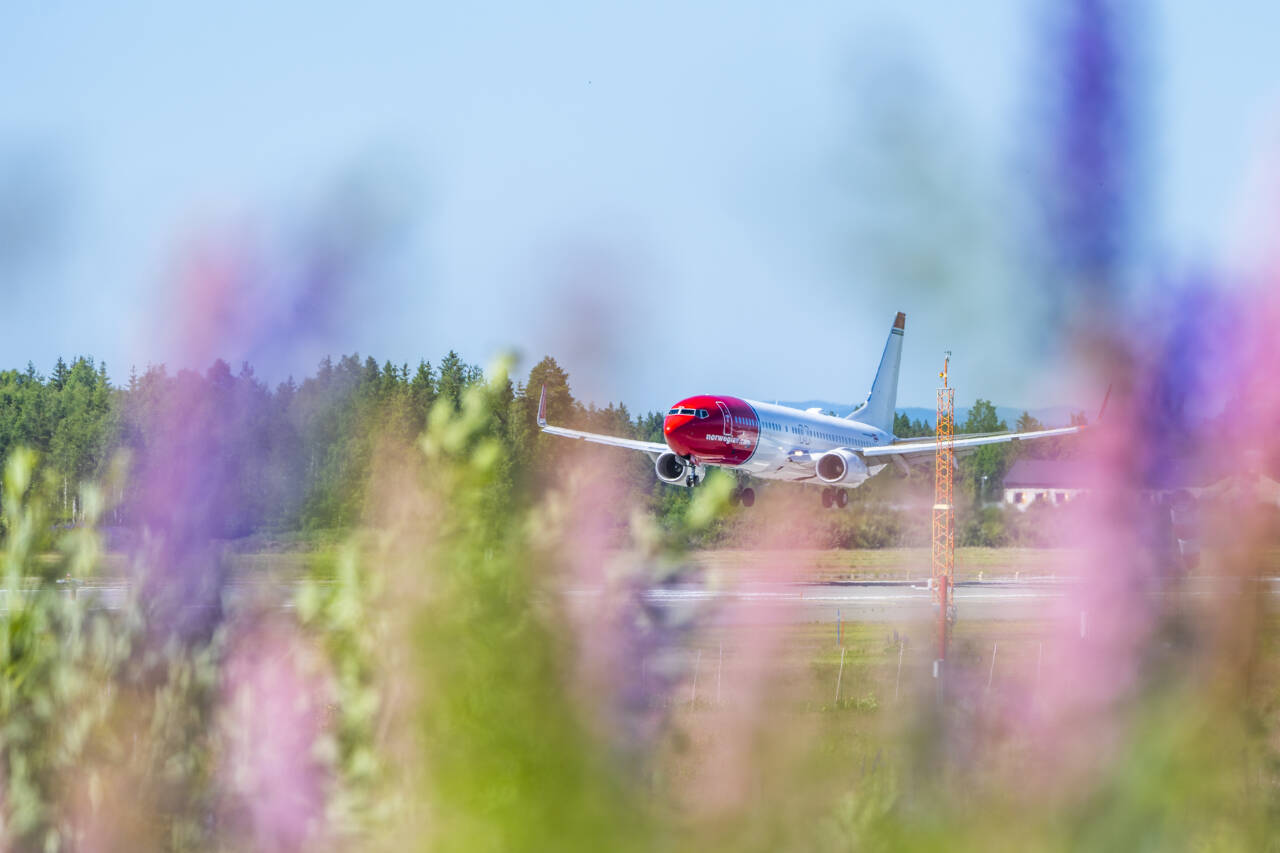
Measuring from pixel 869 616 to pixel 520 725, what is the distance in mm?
56418

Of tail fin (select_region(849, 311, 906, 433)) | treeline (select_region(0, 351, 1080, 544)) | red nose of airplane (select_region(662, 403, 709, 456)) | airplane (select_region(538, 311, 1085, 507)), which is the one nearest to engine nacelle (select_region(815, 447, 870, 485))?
airplane (select_region(538, 311, 1085, 507))

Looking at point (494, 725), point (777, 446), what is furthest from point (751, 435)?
point (494, 725)

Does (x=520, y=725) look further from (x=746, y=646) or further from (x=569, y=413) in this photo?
(x=569, y=413)

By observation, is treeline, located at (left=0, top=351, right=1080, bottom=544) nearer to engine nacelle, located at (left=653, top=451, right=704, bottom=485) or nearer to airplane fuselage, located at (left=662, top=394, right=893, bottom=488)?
airplane fuselage, located at (left=662, top=394, right=893, bottom=488)

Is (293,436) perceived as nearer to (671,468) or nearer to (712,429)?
(712,429)

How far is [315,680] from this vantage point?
36.2 ft

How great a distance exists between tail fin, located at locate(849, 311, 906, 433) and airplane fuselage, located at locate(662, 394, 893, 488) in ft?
61.6

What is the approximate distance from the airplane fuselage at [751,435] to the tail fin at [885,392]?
61.6 feet

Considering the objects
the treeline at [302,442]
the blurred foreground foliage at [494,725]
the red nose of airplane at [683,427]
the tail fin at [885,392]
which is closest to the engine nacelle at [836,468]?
the red nose of airplane at [683,427]

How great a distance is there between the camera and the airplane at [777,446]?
7586 centimetres

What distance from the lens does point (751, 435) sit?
258ft

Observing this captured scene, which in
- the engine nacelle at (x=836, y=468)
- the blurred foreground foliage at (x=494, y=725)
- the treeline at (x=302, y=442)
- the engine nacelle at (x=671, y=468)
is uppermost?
the engine nacelle at (x=836, y=468)

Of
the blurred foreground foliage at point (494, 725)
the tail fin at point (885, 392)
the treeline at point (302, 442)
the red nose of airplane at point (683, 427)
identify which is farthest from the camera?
the tail fin at point (885, 392)

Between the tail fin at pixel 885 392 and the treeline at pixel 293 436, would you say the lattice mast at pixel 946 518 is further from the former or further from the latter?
the tail fin at pixel 885 392
